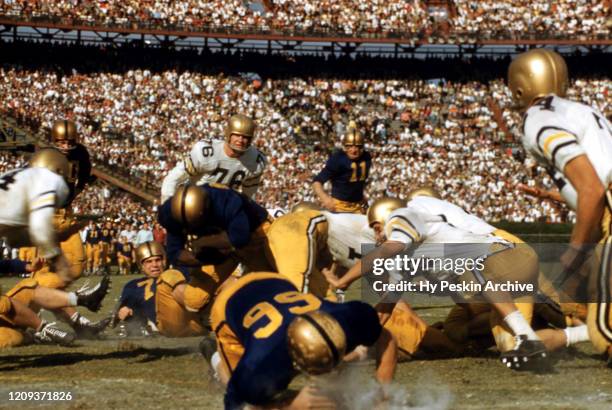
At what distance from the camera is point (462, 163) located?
3372 cm

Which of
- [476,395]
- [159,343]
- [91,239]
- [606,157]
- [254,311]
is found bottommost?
[91,239]

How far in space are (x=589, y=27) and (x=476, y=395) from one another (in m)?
37.4

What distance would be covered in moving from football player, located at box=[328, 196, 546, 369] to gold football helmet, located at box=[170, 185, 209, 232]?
126 centimetres

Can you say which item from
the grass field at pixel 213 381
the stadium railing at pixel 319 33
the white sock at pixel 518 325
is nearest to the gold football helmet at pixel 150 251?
the grass field at pixel 213 381

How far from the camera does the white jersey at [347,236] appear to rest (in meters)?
8.27

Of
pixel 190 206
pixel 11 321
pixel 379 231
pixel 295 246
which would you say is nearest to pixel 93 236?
pixel 11 321

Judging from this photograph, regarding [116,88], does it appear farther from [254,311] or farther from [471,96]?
[254,311]

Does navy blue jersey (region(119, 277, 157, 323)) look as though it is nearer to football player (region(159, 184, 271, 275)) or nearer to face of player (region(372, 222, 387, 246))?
football player (region(159, 184, 271, 275))

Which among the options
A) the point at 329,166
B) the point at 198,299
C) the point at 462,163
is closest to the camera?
the point at 198,299

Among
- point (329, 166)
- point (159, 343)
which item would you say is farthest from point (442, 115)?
point (159, 343)

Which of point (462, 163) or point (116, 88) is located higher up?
point (116, 88)

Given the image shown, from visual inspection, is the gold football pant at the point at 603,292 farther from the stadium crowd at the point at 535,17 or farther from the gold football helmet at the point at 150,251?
the stadium crowd at the point at 535,17

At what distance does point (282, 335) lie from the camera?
414 centimetres

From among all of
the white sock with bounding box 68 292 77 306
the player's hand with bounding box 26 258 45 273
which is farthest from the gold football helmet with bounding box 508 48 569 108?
the player's hand with bounding box 26 258 45 273
